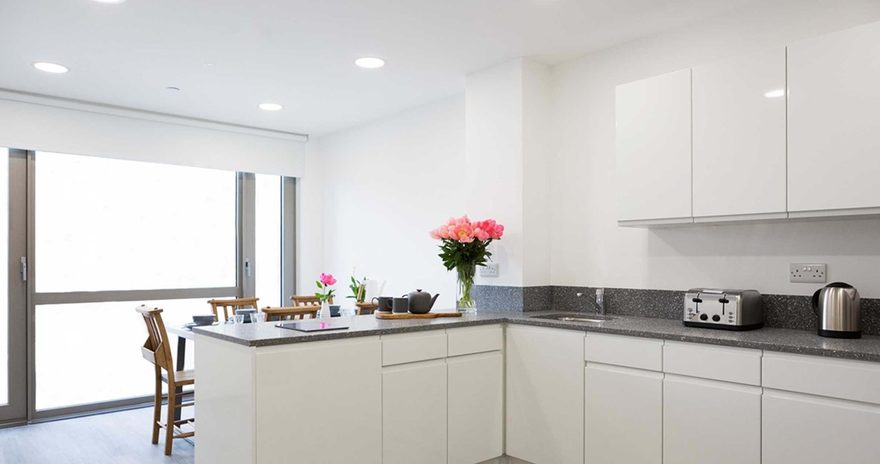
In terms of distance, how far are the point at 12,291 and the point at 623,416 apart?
4.30 m

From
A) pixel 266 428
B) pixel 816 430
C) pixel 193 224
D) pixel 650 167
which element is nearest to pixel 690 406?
pixel 816 430

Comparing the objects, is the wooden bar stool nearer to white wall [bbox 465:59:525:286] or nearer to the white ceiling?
the white ceiling

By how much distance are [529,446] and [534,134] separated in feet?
5.95

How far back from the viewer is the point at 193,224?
17.9 feet

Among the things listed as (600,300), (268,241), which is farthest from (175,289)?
(600,300)

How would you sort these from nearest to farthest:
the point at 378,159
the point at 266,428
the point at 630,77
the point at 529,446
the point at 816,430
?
the point at 816,430 → the point at 266,428 → the point at 529,446 → the point at 630,77 → the point at 378,159

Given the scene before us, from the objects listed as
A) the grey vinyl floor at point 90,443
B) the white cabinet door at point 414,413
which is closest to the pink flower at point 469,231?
the white cabinet door at point 414,413

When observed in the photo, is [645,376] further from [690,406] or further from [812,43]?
[812,43]

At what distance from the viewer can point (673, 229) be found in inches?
129

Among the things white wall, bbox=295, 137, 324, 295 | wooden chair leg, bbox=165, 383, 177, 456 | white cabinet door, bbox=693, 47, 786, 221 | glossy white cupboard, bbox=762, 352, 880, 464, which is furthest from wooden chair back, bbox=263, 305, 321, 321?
glossy white cupboard, bbox=762, 352, 880, 464

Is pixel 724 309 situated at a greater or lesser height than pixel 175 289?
greater

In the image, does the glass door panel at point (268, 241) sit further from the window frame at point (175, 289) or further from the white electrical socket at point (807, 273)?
the white electrical socket at point (807, 273)

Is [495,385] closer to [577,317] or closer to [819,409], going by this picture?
[577,317]

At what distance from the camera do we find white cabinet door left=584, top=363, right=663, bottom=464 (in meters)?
2.73
